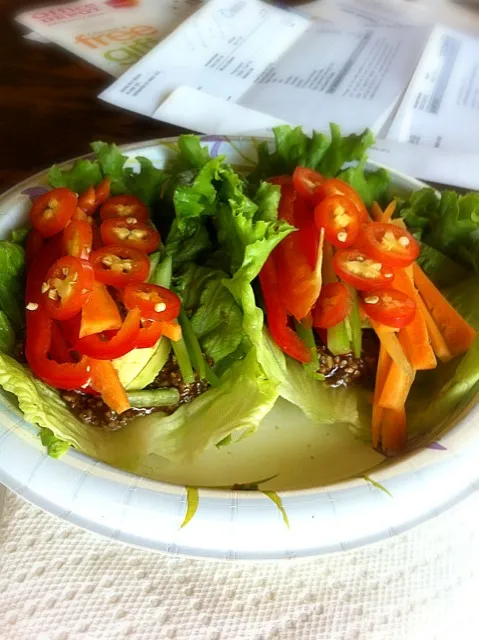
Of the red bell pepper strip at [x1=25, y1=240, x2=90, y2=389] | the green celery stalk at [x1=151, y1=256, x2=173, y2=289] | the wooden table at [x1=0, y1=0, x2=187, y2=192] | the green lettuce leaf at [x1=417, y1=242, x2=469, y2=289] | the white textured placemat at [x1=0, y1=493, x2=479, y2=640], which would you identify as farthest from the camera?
the wooden table at [x1=0, y1=0, x2=187, y2=192]

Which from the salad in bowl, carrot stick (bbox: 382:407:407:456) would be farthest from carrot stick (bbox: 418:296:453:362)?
carrot stick (bbox: 382:407:407:456)

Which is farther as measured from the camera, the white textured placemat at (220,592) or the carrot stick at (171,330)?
the carrot stick at (171,330)

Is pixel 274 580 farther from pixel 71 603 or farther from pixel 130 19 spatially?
pixel 130 19

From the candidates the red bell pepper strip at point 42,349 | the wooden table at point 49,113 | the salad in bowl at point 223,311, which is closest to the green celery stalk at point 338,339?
the salad in bowl at point 223,311

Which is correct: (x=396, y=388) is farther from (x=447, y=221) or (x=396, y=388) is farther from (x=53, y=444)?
(x=53, y=444)

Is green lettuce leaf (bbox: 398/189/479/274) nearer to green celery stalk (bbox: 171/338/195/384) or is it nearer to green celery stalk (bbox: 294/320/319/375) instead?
green celery stalk (bbox: 294/320/319/375)

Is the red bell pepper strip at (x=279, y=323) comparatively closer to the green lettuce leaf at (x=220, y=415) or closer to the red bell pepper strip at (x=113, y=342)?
the green lettuce leaf at (x=220, y=415)

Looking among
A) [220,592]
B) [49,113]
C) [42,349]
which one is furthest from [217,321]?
[49,113]

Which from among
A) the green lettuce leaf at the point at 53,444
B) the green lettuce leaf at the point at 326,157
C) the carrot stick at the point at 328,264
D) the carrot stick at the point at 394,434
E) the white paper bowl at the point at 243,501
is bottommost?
the carrot stick at the point at 394,434
